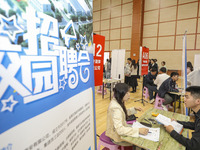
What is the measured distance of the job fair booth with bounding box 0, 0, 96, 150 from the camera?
1.14 feet

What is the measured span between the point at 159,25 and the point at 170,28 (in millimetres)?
760

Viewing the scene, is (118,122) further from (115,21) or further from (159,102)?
(115,21)

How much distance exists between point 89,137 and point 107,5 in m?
11.8

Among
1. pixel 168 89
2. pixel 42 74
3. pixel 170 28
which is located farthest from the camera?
pixel 170 28

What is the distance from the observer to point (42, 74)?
457 millimetres

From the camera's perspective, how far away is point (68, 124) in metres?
0.61

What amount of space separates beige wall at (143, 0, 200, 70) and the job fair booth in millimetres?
9392

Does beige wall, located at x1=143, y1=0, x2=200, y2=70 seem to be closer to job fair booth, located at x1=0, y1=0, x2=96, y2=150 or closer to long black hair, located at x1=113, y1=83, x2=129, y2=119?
long black hair, located at x1=113, y1=83, x2=129, y2=119

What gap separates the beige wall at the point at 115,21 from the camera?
9.96m

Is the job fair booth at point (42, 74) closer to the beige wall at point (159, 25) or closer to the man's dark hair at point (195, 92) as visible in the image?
the man's dark hair at point (195, 92)

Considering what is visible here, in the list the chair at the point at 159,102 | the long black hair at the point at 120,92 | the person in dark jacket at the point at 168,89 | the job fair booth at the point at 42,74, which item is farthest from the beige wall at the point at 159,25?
the job fair booth at the point at 42,74

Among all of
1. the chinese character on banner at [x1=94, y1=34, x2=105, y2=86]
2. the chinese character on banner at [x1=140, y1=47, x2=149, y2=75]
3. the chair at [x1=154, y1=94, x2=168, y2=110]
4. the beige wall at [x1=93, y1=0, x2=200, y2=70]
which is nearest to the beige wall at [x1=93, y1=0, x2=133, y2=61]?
the beige wall at [x1=93, y1=0, x2=200, y2=70]

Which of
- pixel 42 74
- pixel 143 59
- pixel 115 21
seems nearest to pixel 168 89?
pixel 143 59

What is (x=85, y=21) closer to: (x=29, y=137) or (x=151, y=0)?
(x=29, y=137)
